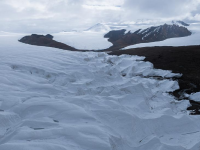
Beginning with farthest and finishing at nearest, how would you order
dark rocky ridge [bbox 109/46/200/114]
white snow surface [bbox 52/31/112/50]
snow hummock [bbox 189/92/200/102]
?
white snow surface [bbox 52/31/112/50] < dark rocky ridge [bbox 109/46/200/114] < snow hummock [bbox 189/92/200/102]

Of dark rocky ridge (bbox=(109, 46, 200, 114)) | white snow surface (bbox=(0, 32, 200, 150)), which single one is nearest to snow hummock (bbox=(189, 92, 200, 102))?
dark rocky ridge (bbox=(109, 46, 200, 114))

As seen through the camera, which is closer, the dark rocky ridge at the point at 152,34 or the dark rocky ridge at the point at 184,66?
the dark rocky ridge at the point at 184,66

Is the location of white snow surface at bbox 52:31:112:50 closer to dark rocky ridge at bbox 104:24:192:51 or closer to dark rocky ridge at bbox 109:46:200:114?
dark rocky ridge at bbox 104:24:192:51

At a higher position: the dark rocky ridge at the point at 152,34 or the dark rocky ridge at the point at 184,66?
the dark rocky ridge at the point at 152,34

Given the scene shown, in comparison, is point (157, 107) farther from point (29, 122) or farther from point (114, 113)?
point (29, 122)

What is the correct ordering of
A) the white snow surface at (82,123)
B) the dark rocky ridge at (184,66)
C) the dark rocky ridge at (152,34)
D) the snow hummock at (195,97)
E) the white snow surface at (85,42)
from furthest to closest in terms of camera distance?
the dark rocky ridge at (152,34), the white snow surface at (85,42), the dark rocky ridge at (184,66), the snow hummock at (195,97), the white snow surface at (82,123)

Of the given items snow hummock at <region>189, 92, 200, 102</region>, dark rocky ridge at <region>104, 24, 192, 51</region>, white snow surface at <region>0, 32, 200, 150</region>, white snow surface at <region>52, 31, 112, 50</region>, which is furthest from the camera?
dark rocky ridge at <region>104, 24, 192, 51</region>

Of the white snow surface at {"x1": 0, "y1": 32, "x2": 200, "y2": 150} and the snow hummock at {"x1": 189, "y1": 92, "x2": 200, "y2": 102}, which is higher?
the white snow surface at {"x1": 0, "y1": 32, "x2": 200, "y2": 150}

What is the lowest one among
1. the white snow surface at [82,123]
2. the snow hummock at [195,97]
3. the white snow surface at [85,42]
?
the snow hummock at [195,97]

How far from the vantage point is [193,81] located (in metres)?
10.2

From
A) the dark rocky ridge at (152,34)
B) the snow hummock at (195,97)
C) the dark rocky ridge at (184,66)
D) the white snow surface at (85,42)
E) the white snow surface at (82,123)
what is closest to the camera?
the white snow surface at (82,123)

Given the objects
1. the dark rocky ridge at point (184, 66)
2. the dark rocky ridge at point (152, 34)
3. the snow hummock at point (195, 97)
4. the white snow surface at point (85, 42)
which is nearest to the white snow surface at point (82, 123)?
the snow hummock at point (195, 97)

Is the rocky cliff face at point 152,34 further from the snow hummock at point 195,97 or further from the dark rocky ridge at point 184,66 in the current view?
the snow hummock at point 195,97

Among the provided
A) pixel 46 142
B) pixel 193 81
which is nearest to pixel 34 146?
pixel 46 142
